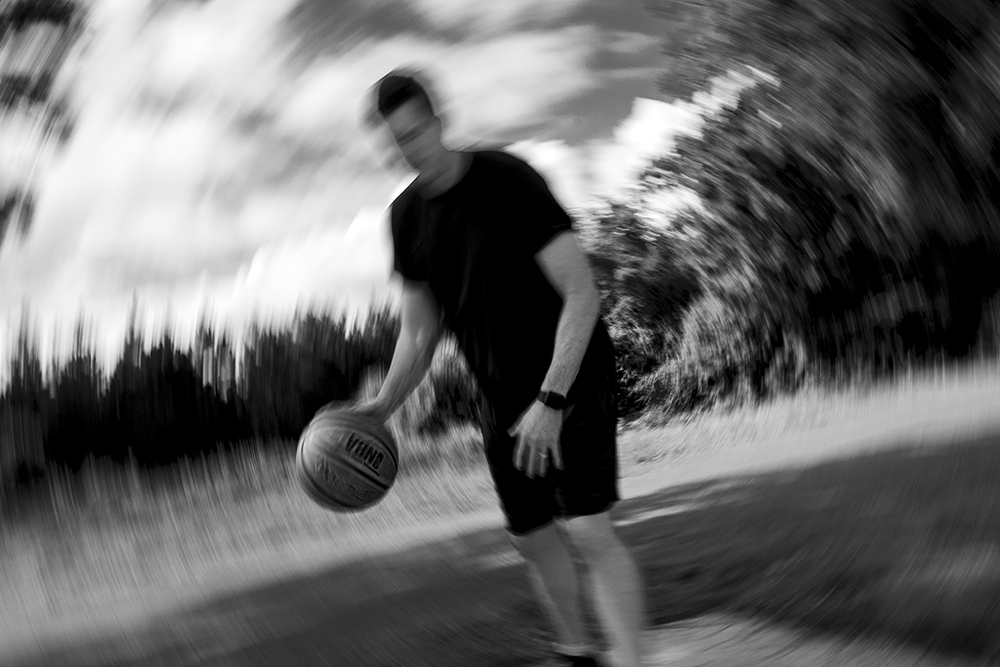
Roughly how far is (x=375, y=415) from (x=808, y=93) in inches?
383

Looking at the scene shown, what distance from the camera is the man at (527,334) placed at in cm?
244

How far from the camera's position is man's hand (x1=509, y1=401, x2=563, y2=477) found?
238cm

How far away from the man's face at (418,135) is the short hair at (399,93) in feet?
0.04

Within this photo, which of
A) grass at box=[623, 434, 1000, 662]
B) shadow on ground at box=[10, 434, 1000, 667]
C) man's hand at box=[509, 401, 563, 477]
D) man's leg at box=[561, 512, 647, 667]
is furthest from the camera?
shadow on ground at box=[10, 434, 1000, 667]

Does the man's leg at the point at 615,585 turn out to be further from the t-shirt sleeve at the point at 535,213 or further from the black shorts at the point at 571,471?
the t-shirt sleeve at the point at 535,213

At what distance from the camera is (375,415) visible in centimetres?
312

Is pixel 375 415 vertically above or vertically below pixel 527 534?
above

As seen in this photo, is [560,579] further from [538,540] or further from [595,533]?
[595,533]

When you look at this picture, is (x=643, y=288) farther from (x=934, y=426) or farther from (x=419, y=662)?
(x=419, y=662)

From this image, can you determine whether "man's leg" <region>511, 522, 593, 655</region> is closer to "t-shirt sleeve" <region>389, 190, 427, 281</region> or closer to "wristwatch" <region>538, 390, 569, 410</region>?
"wristwatch" <region>538, 390, 569, 410</region>

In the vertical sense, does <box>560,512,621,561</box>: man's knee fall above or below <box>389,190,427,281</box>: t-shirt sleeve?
below

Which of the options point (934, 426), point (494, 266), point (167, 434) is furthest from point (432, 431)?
point (494, 266)

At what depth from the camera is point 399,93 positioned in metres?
2.49

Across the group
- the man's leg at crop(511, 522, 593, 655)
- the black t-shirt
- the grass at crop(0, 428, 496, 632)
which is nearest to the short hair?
the black t-shirt
